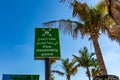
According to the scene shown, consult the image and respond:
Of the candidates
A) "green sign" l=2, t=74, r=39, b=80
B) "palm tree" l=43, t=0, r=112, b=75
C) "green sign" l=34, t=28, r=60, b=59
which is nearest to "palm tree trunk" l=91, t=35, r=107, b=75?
"palm tree" l=43, t=0, r=112, b=75

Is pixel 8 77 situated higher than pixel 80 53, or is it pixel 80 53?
pixel 80 53

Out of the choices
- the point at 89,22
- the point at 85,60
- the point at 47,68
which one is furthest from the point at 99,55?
the point at 85,60

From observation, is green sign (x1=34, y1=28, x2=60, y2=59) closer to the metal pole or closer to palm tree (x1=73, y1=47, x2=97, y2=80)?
the metal pole

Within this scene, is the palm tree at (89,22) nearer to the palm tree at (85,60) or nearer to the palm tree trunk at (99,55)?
the palm tree trunk at (99,55)

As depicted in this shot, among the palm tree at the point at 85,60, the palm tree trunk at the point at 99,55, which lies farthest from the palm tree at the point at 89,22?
the palm tree at the point at 85,60

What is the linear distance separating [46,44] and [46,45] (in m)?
0.04

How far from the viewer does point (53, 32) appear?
31.8ft

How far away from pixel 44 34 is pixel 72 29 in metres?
10.5

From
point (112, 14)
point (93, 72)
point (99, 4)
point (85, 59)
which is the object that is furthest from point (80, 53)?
point (112, 14)

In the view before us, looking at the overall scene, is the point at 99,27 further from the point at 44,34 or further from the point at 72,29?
the point at 44,34

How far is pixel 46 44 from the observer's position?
9.26 m

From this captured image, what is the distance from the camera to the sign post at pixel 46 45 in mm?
8908

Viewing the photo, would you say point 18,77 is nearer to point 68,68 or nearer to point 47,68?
point 47,68

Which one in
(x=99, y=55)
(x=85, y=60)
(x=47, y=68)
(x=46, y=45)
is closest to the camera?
(x=47, y=68)
